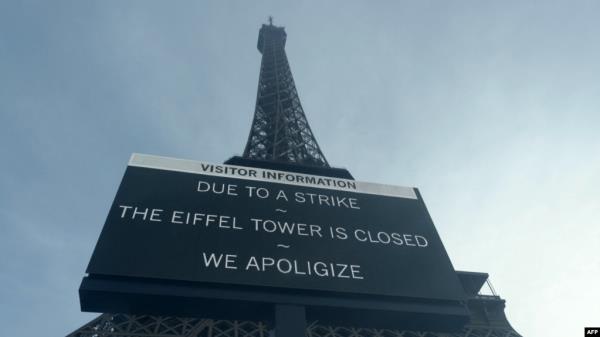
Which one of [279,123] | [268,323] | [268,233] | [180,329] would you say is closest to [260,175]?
[268,233]

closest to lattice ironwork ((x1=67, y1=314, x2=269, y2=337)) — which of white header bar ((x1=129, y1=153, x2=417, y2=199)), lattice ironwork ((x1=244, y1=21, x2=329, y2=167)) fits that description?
lattice ironwork ((x1=244, y1=21, x2=329, y2=167))

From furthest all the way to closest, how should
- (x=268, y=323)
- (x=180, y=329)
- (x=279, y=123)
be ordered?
(x=279, y=123), (x=180, y=329), (x=268, y=323)

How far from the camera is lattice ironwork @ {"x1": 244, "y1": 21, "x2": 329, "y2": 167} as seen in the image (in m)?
A: 31.5

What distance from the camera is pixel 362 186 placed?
11406 mm

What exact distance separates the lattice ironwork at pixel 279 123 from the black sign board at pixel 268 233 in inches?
683

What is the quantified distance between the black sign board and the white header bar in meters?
0.03

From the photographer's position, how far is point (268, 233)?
30.3ft

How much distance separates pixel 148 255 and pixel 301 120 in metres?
28.4

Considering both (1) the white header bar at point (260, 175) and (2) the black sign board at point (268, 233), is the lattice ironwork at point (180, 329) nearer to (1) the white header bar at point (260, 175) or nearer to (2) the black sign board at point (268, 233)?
(1) the white header bar at point (260, 175)

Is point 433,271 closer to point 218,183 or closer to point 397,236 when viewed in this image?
point 397,236

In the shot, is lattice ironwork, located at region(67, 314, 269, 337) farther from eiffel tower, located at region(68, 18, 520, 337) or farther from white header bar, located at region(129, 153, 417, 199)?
white header bar, located at region(129, 153, 417, 199)

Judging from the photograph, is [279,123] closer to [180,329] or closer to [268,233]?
[180,329]

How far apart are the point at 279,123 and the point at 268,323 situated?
2748 centimetres

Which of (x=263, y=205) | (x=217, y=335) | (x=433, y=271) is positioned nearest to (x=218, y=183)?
(x=263, y=205)
